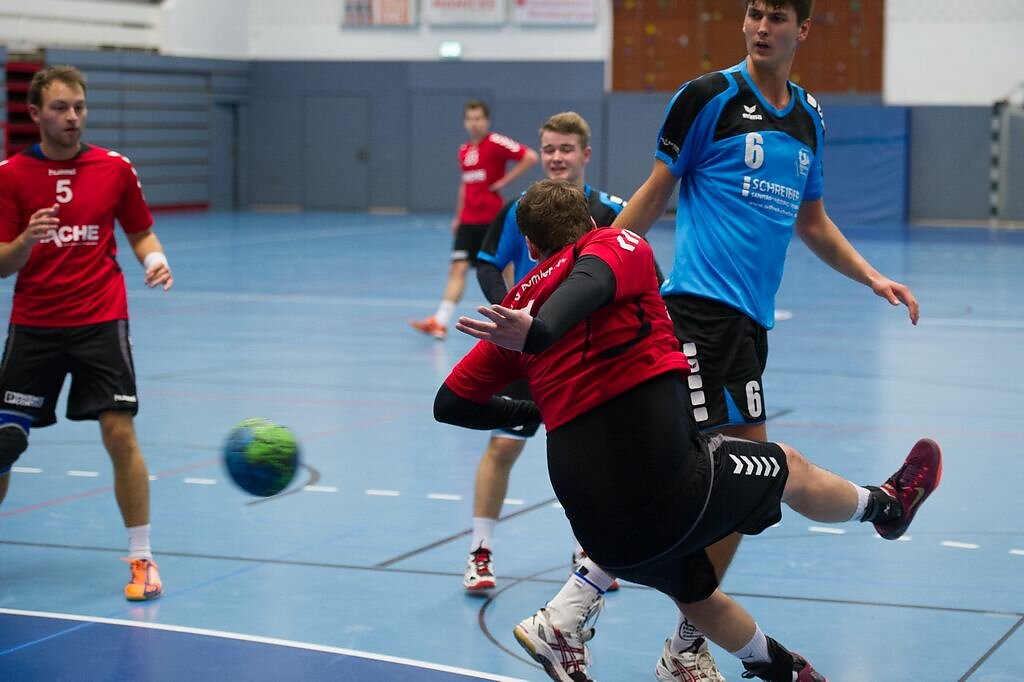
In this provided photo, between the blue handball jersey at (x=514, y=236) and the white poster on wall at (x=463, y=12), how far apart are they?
1017 inches

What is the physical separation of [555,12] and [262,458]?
26.6 m

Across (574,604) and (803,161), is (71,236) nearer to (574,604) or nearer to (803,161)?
(574,604)

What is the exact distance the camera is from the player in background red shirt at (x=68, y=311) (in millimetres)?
5773

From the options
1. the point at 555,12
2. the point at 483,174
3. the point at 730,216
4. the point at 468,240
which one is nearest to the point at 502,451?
the point at 730,216

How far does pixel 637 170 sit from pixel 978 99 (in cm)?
695

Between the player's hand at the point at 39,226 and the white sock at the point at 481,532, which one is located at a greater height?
the player's hand at the point at 39,226

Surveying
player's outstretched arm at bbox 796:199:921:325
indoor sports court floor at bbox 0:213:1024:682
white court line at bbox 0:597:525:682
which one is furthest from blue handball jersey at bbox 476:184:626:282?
white court line at bbox 0:597:525:682

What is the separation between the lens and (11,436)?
5684mm

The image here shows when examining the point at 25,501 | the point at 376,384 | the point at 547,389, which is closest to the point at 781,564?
the point at 547,389

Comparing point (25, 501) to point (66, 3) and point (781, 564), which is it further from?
point (66, 3)

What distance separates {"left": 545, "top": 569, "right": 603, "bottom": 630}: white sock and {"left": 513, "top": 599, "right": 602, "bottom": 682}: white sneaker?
0.07 ft

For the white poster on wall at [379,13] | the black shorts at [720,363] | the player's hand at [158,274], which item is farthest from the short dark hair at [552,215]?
the white poster on wall at [379,13]

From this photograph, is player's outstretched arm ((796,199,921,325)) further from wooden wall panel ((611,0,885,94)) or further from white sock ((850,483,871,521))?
wooden wall panel ((611,0,885,94))

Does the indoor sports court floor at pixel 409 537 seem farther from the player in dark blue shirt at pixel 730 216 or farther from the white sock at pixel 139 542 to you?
the player in dark blue shirt at pixel 730 216
